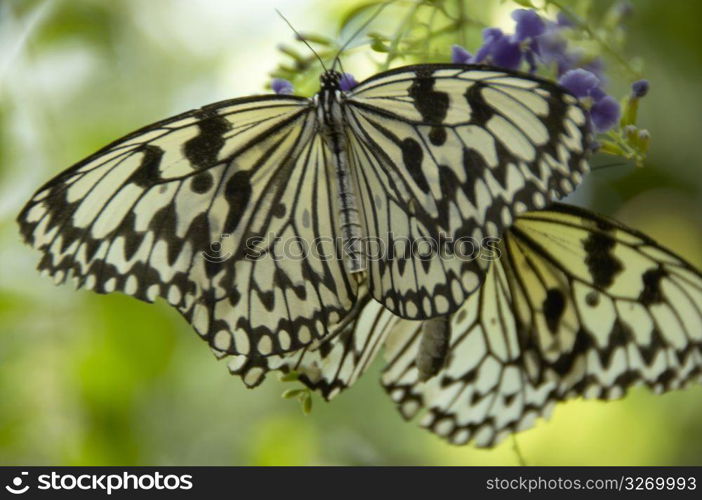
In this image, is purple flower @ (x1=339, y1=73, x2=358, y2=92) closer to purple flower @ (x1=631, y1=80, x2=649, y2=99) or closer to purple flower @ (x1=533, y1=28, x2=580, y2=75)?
purple flower @ (x1=533, y1=28, x2=580, y2=75)

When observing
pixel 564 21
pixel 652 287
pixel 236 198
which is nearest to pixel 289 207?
pixel 236 198

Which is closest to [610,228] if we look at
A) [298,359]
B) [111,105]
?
[298,359]

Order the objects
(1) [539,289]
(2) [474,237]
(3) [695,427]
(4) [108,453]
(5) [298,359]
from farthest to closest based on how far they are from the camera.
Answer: (3) [695,427]
(4) [108,453]
(1) [539,289]
(5) [298,359]
(2) [474,237]

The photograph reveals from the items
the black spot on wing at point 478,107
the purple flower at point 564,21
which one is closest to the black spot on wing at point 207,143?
the black spot on wing at point 478,107

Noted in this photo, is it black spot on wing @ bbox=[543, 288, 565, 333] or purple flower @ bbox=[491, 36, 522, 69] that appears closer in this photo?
purple flower @ bbox=[491, 36, 522, 69]

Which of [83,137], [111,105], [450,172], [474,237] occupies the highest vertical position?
[111,105]

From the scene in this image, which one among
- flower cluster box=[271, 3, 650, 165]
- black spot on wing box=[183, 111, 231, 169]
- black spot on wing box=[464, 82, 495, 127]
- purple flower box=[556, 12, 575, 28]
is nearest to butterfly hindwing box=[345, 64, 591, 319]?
black spot on wing box=[464, 82, 495, 127]

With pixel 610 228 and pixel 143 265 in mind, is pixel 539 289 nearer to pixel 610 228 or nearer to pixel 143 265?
pixel 610 228
